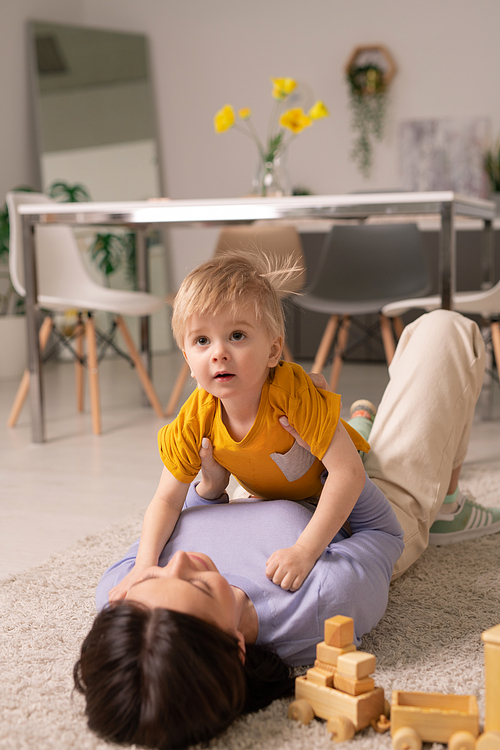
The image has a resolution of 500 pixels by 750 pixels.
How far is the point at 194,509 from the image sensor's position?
1115 mm

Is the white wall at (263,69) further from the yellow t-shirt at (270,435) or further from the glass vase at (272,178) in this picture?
the yellow t-shirt at (270,435)

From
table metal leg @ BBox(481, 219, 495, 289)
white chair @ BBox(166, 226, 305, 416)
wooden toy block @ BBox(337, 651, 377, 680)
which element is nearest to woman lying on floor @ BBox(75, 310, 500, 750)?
wooden toy block @ BBox(337, 651, 377, 680)

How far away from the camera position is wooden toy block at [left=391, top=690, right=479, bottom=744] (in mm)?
777

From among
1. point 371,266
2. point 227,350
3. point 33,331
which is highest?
point 227,350

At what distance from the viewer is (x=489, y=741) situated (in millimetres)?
727

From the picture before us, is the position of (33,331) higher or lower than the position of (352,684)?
higher

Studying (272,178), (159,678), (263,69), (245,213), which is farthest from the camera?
(263,69)

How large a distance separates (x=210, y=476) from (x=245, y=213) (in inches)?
48.7

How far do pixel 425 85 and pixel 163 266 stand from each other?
211 cm

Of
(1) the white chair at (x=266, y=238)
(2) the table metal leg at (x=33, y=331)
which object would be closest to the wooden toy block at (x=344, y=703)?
(2) the table metal leg at (x=33, y=331)

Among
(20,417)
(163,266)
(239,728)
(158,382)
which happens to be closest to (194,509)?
(239,728)

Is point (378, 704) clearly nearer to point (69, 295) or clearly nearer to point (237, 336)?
point (237, 336)

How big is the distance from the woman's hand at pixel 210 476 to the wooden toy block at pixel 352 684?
355 mm

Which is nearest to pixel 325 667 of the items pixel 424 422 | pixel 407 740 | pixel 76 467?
pixel 407 740
